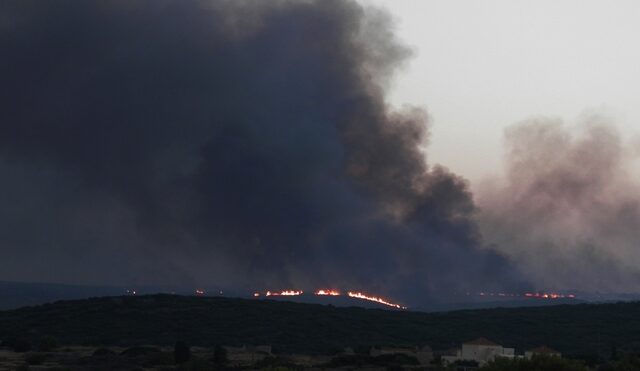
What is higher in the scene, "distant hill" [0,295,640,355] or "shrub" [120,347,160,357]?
"distant hill" [0,295,640,355]

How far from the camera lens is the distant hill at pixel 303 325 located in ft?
356

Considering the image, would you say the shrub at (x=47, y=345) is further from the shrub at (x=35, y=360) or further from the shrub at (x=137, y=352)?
the shrub at (x=35, y=360)

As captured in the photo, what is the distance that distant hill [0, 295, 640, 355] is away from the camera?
10838cm

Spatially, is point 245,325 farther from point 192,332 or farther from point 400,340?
point 400,340

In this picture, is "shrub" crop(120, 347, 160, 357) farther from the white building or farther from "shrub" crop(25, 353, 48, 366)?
the white building

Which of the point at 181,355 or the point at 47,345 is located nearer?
the point at 181,355

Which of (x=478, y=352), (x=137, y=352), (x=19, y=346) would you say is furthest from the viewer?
(x=19, y=346)

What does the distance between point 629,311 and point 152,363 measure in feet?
278

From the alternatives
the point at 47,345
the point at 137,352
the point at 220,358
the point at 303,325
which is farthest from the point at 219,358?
the point at 303,325

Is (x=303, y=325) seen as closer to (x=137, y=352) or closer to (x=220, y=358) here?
(x=137, y=352)

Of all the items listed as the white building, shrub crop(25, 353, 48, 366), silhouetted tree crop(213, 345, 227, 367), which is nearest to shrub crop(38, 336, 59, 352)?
shrub crop(25, 353, 48, 366)

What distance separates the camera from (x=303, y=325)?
12138 centimetres

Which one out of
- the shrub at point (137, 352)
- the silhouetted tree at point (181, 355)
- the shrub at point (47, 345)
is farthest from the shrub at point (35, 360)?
the shrub at point (47, 345)

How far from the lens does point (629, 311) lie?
13700cm
